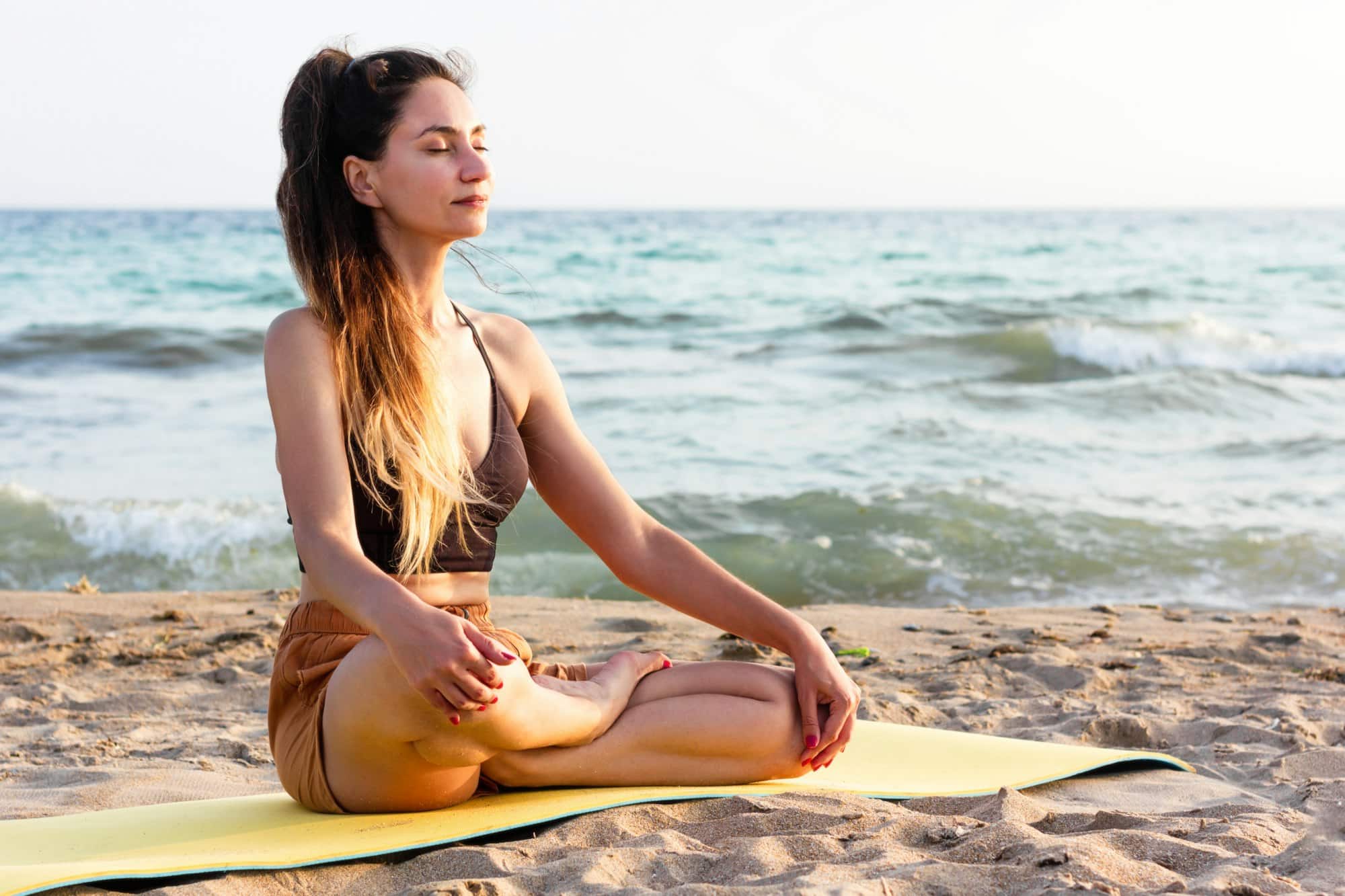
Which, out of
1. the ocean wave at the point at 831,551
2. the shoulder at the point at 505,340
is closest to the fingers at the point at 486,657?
the shoulder at the point at 505,340

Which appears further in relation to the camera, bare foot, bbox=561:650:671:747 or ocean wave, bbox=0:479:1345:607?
→ ocean wave, bbox=0:479:1345:607

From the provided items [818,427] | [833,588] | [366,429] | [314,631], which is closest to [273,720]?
[314,631]

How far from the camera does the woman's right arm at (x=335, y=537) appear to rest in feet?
6.72

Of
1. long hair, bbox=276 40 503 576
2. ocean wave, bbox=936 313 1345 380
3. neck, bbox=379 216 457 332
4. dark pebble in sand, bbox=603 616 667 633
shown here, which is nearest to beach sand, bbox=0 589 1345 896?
dark pebble in sand, bbox=603 616 667 633

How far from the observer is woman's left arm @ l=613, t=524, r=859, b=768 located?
267 cm

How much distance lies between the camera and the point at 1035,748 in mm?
3229

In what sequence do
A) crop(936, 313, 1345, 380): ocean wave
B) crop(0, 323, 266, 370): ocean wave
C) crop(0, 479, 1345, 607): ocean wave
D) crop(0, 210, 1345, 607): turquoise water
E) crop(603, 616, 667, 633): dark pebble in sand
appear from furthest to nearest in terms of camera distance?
crop(936, 313, 1345, 380): ocean wave
crop(0, 323, 266, 370): ocean wave
crop(0, 210, 1345, 607): turquoise water
crop(0, 479, 1345, 607): ocean wave
crop(603, 616, 667, 633): dark pebble in sand

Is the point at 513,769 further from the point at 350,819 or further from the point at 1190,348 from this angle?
the point at 1190,348

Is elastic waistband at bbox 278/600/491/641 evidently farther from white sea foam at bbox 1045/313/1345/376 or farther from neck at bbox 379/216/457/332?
white sea foam at bbox 1045/313/1345/376

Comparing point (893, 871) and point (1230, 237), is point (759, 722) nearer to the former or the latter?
point (893, 871)

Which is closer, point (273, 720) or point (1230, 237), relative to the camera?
point (273, 720)

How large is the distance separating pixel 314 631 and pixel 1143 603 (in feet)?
15.2

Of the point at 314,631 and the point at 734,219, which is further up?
the point at 734,219

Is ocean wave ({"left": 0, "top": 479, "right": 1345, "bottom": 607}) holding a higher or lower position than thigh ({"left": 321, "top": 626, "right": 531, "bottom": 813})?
lower
